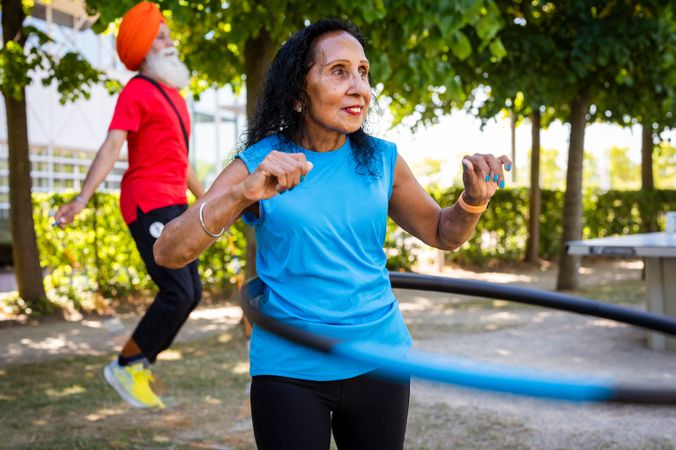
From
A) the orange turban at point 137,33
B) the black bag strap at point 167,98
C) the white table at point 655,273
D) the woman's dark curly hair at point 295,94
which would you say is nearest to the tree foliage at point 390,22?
the orange turban at point 137,33

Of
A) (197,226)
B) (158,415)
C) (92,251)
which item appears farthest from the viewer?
(92,251)

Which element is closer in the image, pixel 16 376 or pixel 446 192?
pixel 16 376

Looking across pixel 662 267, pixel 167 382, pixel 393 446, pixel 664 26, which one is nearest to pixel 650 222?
pixel 664 26

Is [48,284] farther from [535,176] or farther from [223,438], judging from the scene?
[535,176]

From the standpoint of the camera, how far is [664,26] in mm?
9812

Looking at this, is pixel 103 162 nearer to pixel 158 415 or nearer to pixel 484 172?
pixel 158 415

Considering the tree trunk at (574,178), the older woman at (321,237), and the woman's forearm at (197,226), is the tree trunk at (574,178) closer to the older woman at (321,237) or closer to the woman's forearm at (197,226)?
the older woman at (321,237)

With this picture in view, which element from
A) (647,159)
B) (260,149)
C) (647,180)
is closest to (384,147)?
(260,149)

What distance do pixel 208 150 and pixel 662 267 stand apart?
25.4 m

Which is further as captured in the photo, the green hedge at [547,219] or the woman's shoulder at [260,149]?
the green hedge at [547,219]

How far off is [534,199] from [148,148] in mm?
11388

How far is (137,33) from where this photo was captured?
14.7 feet

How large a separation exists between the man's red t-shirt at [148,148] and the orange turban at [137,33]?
20 cm

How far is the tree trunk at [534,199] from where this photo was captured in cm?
1405
